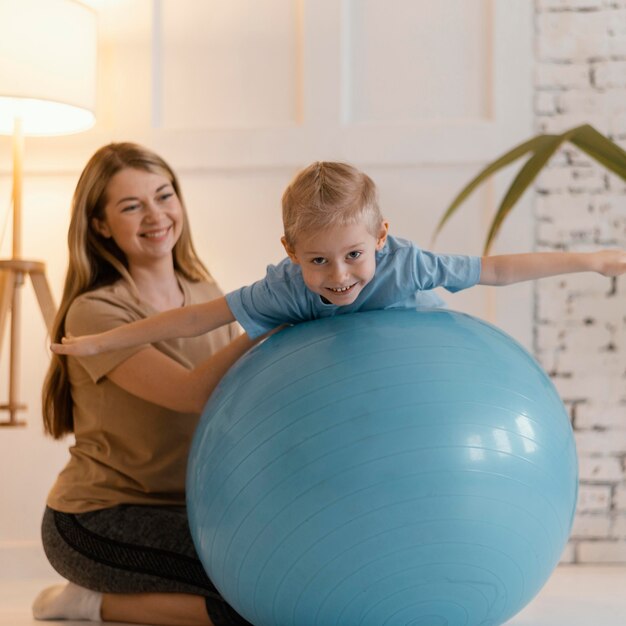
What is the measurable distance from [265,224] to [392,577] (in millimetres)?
1629

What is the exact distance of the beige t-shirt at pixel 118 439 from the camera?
205 centimetres

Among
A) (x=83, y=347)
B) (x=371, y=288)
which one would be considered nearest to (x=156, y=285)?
(x=83, y=347)

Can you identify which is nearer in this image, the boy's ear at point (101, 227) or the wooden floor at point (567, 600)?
the wooden floor at point (567, 600)

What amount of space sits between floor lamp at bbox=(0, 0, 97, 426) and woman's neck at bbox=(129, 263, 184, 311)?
0.45 metres

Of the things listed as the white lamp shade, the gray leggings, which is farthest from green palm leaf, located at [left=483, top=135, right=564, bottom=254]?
the white lamp shade

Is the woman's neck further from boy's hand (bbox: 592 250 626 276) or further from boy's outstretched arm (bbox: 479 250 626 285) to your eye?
boy's hand (bbox: 592 250 626 276)

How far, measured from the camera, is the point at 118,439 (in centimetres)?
210

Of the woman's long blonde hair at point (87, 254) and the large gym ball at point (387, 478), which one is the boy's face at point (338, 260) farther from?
the woman's long blonde hair at point (87, 254)

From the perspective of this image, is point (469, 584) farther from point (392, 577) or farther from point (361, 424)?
point (361, 424)

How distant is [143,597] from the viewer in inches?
78.5

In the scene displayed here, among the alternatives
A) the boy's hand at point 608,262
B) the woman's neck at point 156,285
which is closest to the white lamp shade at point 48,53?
the woman's neck at point 156,285

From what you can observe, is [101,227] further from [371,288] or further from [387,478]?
[387,478]

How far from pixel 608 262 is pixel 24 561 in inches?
78.7

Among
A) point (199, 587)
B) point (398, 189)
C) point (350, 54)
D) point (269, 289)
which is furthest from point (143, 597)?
point (350, 54)
